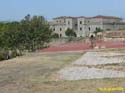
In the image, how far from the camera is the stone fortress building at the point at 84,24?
4914 inches

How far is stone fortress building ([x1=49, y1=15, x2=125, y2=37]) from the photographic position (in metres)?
125

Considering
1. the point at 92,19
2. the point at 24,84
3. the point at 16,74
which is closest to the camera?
the point at 24,84

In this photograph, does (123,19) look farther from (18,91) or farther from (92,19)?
(18,91)

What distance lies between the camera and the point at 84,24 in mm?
126562

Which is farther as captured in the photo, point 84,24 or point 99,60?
point 84,24

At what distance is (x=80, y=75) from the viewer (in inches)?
515

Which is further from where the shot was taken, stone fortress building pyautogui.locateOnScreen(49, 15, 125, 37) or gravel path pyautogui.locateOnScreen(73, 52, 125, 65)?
stone fortress building pyautogui.locateOnScreen(49, 15, 125, 37)

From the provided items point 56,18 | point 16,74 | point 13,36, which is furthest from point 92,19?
point 16,74

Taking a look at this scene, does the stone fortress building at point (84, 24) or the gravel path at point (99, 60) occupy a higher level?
the stone fortress building at point (84, 24)

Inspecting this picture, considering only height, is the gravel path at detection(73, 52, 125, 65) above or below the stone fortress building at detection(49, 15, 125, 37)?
below

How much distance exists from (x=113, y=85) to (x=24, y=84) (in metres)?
2.36

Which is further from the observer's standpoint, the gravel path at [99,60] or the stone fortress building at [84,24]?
the stone fortress building at [84,24]

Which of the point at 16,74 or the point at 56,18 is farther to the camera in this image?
the point at 56,18

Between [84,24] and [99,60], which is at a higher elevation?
[84,24]
